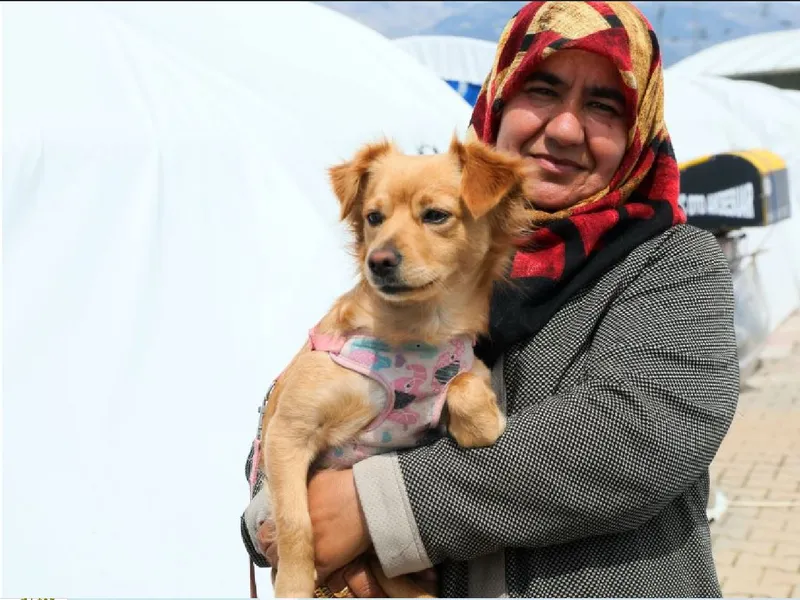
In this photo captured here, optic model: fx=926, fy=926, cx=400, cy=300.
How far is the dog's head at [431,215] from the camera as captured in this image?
1.96 metres

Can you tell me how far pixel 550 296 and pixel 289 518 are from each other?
27.2 inches

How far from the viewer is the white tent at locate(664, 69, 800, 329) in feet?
34.1

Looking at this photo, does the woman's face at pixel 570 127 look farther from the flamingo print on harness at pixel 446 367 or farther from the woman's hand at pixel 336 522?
the woman's hand at pixel 336 522

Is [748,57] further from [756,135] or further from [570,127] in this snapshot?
[570,127]

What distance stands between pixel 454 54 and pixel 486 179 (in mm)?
14442

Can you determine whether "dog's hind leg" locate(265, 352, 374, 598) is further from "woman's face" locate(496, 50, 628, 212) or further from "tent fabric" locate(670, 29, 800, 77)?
"tent fabric" locate(670, 29, 800, 77)

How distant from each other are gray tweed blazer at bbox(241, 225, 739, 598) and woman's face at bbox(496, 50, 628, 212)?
0.33 m

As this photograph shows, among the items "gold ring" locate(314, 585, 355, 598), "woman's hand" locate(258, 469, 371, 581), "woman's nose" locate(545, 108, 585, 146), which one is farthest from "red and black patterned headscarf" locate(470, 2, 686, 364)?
"gold ring" locate(314, 585, 355, 598)

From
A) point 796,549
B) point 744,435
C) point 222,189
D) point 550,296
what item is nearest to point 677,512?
point 550,296

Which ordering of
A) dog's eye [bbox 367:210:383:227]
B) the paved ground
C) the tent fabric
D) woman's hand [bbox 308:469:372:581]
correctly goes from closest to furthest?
woman's hand [bbox 308:469:372:581]
dog's eye [bbox 367:210:383:227]
the paved ground
the tent fabric

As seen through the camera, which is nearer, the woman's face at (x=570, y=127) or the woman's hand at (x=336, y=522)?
the woman's hand at (x=336, y=522)

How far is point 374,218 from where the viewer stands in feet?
6.94

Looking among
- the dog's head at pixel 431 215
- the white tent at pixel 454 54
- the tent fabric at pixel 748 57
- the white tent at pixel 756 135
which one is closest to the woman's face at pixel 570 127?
the dog's head at pixel 431 215

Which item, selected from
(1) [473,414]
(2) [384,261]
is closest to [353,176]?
(2) [384,261]
